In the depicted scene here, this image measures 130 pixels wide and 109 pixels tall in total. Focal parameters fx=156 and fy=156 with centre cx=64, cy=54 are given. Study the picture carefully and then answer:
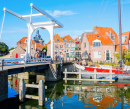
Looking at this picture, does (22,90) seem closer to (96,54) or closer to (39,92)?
(39,92)

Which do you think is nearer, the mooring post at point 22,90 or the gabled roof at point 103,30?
the mooring post at point 22,90

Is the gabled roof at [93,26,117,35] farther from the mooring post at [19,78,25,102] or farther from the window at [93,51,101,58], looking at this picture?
the mooring post at [19,78,25,102]

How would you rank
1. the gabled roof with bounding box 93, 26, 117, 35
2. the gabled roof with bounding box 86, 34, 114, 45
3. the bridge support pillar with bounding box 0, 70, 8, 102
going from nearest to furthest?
the bridge support pillar with bounding box 0, 70, 8, 102, the gabled roof with bounding box 86, 34, 114, 45, the gabled roof with bounding box 93, 26, 117, 35

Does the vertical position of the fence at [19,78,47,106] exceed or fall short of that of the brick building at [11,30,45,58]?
it falls short

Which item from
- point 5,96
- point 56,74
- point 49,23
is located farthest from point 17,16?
point 5,96

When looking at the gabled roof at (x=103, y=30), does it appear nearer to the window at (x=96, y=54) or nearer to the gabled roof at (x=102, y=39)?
the gabled roof at (x=102, y=39)

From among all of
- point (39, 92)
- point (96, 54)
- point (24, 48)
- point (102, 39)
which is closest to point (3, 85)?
point (39, 92)

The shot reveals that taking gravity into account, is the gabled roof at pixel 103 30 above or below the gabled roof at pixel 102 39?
above

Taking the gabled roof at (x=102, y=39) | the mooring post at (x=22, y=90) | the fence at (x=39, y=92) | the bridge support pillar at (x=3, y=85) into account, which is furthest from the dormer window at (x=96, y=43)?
the bridge support pillar at (x=3, y=85)

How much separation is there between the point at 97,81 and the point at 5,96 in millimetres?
11066

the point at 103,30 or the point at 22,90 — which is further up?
the point at 103,30

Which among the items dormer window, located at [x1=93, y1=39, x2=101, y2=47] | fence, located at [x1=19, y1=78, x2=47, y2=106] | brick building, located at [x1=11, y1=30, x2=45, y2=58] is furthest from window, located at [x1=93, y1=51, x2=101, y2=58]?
fence, located at [x1=19, y1=78, x2=47, y2=106]

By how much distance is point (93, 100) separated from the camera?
10.8 meters

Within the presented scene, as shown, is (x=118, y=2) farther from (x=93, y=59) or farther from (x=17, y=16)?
(x=93, y=59)
